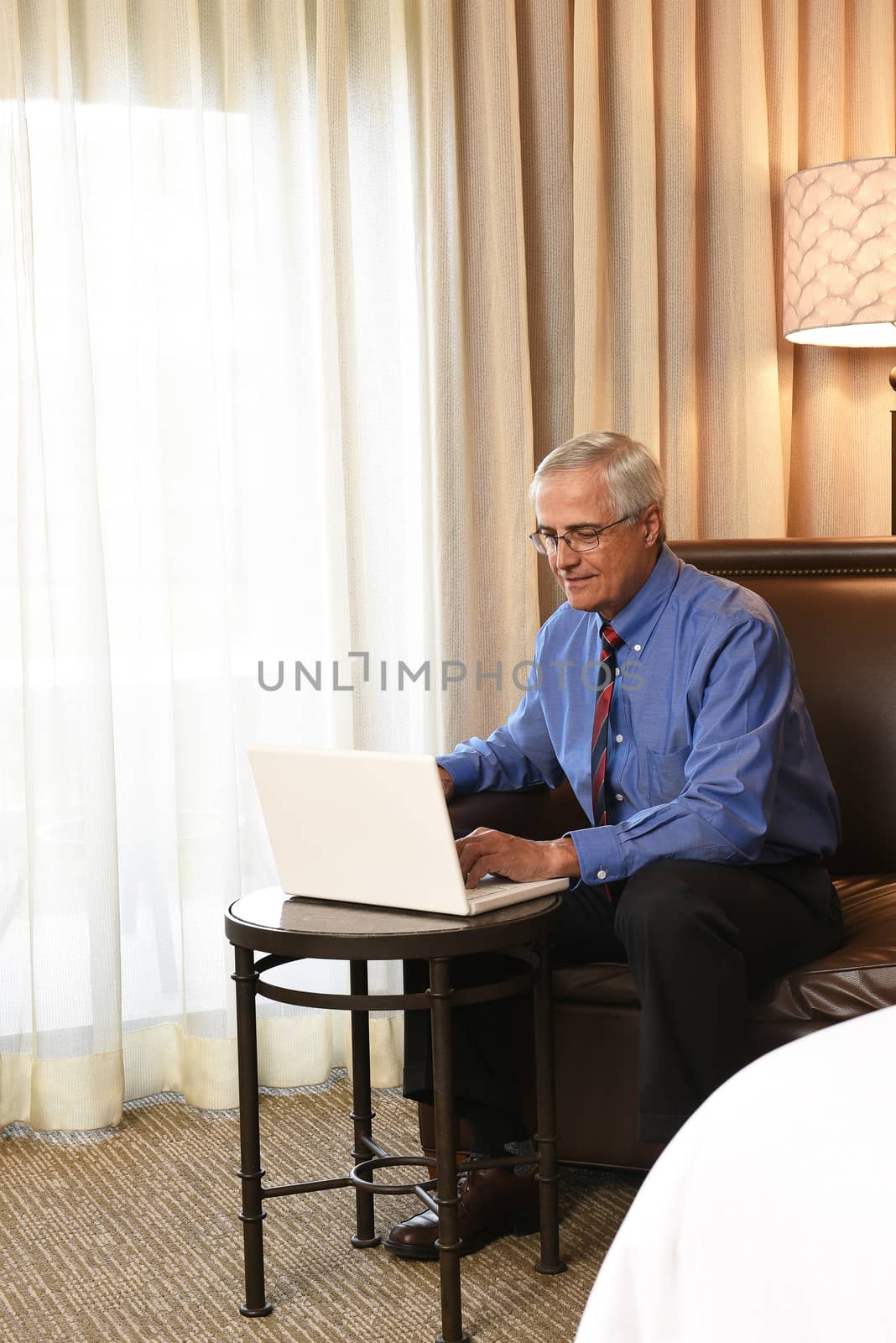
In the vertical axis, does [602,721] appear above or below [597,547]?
below

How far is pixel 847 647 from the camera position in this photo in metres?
2.51

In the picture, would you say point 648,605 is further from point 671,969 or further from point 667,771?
point 671,969

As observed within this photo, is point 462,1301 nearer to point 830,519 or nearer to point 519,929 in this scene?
point 519,929

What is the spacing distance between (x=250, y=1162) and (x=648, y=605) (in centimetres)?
99

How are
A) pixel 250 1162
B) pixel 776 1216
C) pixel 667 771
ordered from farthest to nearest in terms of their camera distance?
pixel 667 771, pixel 250 1162, pixel 776 1216

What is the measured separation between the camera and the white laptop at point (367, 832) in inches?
67.4

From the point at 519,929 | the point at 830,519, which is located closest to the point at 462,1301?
the point at 519,929

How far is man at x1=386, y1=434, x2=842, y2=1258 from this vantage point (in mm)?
1804

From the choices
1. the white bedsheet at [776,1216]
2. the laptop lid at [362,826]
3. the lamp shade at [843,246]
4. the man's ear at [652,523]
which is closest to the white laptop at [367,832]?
the laptop lid at [362,826]

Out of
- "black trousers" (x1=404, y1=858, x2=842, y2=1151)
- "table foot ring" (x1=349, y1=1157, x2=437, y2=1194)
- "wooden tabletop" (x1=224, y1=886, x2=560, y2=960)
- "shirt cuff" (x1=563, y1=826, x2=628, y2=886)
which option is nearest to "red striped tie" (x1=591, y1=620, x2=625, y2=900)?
"black trousers" (x1=404, y1=858, x2=842, y2=1151)

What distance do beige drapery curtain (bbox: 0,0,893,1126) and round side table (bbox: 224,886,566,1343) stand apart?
2.46ft

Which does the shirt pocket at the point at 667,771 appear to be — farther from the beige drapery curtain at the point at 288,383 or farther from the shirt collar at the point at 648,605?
the beige drapery curtain at the point at 288,383

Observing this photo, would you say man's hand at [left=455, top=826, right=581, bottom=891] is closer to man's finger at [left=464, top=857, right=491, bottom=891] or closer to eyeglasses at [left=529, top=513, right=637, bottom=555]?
man's finger at [left=464, top=857, right=491, bottom=891]

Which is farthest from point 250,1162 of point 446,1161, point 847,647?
point 847,647
